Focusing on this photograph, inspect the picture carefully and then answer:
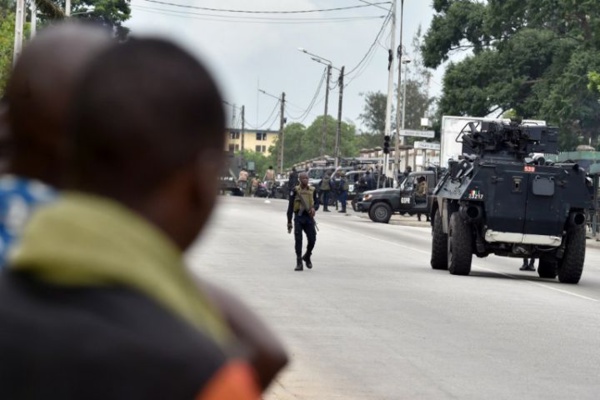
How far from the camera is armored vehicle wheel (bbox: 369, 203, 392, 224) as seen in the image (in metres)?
49.1

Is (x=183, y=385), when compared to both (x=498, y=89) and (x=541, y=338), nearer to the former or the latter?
(x=541, y=338)

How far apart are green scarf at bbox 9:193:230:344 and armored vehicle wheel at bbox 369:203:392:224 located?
47.5 m

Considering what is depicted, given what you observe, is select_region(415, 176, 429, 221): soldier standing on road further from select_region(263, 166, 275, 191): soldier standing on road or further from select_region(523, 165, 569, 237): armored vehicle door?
select_region(263, 166, 275, 191): soldier standing on road

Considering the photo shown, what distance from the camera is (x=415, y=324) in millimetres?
15258

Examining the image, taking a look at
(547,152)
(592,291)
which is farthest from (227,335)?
(547,152)

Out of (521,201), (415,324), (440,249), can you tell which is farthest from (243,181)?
(415,324)

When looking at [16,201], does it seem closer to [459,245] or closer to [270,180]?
[459,245]

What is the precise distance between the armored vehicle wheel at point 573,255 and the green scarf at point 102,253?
70.7 feet

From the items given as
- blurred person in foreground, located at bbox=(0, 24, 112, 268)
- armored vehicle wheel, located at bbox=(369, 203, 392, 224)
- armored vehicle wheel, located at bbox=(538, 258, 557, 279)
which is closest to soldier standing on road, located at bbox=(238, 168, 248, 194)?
armored vehicle wheel, located at bbox=(369, 203, 392, 224)

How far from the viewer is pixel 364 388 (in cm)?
1052

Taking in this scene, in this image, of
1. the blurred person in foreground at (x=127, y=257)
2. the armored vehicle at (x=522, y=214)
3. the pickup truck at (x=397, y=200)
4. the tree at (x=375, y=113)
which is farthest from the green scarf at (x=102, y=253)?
the tree at (x=375, y=113)

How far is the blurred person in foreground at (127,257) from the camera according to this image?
5.00 ft

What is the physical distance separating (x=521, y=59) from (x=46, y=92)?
64844mm

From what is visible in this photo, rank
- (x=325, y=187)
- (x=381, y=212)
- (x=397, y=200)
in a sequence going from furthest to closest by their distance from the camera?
(x=325, y=187) < (x=381, y=212) < (x=397, y=200)
